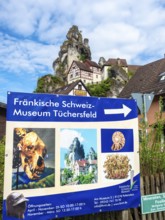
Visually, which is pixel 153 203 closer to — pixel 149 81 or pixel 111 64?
pixel 149 81

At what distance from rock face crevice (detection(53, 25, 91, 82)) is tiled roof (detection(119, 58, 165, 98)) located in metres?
62.2

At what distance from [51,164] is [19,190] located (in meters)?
0.56

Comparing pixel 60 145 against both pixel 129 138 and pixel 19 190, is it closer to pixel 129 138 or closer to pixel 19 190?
pixel 19 190

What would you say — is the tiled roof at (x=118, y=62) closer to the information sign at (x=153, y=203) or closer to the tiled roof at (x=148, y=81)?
the tiled roof at (x=148, y=81)

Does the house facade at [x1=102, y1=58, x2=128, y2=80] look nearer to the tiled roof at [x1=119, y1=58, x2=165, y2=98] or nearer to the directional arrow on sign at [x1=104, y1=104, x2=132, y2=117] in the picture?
the tiled roof at [x1=119, y1=58, x2=165, y2=98]

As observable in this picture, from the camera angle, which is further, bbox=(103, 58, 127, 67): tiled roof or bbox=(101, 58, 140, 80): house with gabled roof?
bbox=(103, 58, 127, 67): tiled roof

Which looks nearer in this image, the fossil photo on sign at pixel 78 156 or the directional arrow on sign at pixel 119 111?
the fossil photo on sign at pixel 78 156

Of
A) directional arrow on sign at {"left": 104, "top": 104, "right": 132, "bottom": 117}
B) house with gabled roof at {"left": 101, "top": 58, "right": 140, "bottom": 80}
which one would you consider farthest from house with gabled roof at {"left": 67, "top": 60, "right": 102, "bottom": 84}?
directional arrow on sign at {"left": 104, "top": 104, "right": 132, "bottom": 117}

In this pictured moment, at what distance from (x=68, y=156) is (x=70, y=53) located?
302 feet

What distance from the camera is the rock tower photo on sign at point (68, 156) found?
3659 mm

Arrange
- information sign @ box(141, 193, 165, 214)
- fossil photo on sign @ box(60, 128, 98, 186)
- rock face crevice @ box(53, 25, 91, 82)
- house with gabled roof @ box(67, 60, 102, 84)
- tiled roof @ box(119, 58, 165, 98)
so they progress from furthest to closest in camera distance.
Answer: rock face crevice @ box(53, 25, 91, 82)
house with gabled roof @ box(67, 60, 102, 84)
tiled roof @ box(119, 58, 165, 98)
information sign @ box(141, 193, 165, 214)
fossil photo on sign @ box(60, 128, 98, 186)

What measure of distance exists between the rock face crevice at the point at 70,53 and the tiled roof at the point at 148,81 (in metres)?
62.2

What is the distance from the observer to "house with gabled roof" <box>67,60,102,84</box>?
85250mm

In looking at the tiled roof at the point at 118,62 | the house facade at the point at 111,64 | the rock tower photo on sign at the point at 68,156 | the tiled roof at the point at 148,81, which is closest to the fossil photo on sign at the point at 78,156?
the rock tower photo on sign at the point at 68,156
